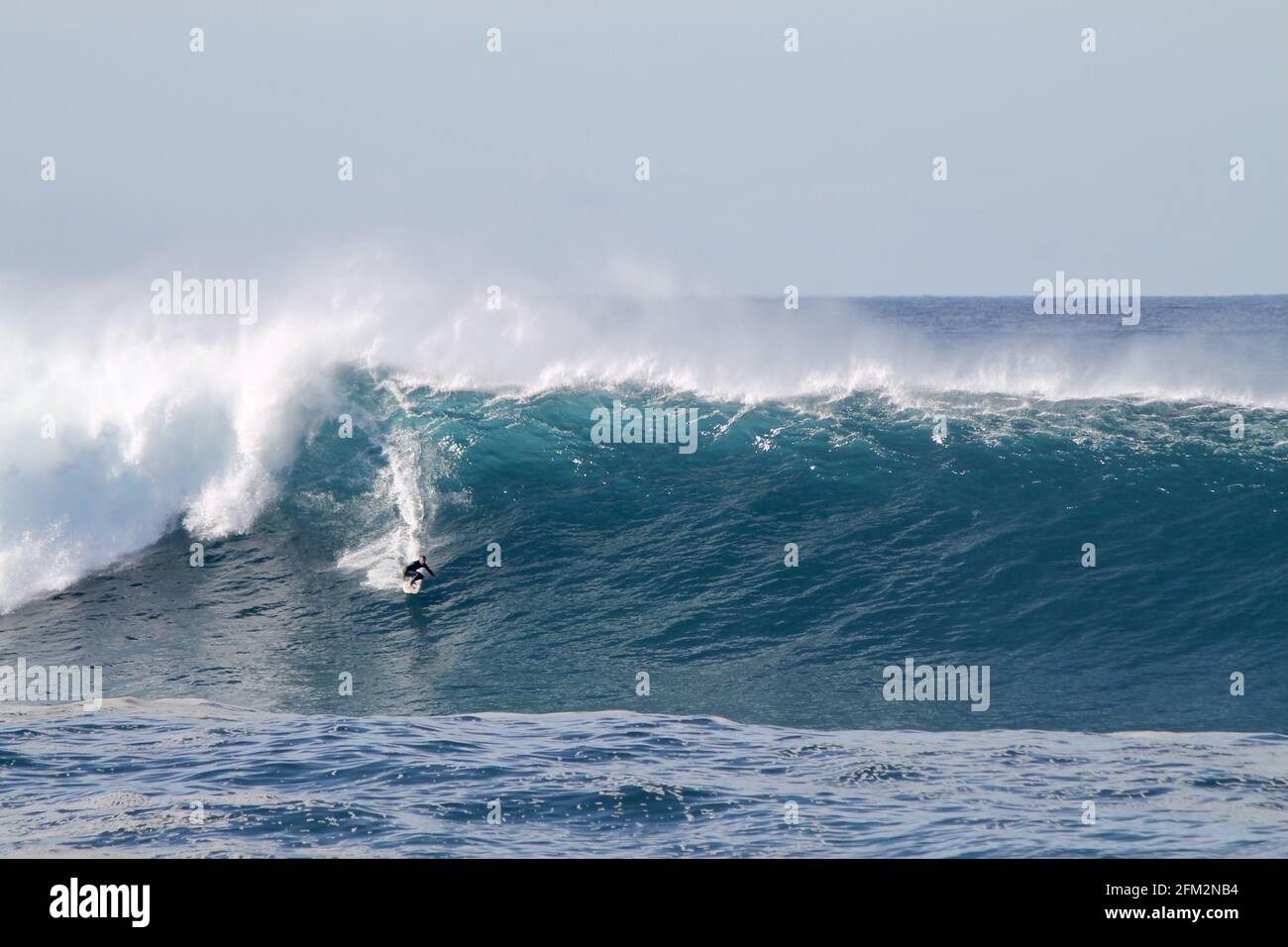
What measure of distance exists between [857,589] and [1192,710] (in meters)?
4.60

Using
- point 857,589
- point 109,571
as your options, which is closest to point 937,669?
point 857,589

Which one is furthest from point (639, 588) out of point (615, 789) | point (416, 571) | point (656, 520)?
point (615, 789)

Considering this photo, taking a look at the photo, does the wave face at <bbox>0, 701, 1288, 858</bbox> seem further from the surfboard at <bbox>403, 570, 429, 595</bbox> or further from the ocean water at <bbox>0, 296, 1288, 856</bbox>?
the surfboard at <bbox>403, 570, 429, 595</bbox>

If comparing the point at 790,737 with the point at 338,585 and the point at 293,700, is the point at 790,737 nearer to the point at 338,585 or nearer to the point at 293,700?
the point at 293,700

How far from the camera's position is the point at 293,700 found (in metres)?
12.9

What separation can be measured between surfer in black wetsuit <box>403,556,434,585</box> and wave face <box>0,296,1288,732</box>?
43 centimetres

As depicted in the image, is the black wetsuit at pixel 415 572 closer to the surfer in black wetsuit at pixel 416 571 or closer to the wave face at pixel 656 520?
the surfer in black wetsuit at pixel 416 571

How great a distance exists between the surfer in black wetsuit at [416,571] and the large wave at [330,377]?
1.13m

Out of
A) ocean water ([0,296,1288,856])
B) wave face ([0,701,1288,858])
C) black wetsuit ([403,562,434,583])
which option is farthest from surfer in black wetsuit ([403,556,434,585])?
wave face ([0,701,1288,858])

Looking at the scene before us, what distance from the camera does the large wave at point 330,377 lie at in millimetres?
18594

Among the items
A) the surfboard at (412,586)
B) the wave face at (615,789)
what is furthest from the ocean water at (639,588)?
the surfboard at (412,586)

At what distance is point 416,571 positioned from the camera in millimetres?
16141

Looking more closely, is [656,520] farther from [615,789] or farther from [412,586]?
[615,789]
